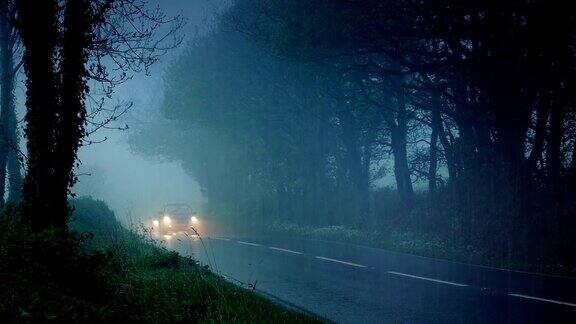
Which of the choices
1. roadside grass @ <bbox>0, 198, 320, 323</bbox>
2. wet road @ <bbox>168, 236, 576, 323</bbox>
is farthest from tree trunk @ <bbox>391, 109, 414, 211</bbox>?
roadside grass @ <bbox>0, 198, 320, 323</bbox>

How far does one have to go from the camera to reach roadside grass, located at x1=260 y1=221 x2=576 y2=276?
44.3 ft

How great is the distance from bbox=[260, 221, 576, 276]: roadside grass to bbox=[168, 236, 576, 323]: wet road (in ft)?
3.46

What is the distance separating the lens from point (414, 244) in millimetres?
17828

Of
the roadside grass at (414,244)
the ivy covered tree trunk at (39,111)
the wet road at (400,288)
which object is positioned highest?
the ivy covered tree trunk at (39,111)

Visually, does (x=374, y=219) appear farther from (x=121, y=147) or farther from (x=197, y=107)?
(x=121, y=147)

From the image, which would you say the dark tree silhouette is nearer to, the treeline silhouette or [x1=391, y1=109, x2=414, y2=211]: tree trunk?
the treeline silhouette

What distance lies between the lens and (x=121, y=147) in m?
154

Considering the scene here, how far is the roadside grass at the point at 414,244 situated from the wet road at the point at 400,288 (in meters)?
1.05

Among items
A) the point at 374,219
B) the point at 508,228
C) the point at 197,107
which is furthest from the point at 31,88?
the point at 197,107

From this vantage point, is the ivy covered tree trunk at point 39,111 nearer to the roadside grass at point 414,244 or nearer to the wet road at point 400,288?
the wet road at point 400,288

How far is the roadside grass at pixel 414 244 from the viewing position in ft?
44.3

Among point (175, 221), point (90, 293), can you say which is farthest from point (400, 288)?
point (175, 221)

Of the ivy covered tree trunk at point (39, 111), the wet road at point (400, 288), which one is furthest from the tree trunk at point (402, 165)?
the ivy covered tree trunk at point (39, 111)

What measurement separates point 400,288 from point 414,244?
8108 millimetres
